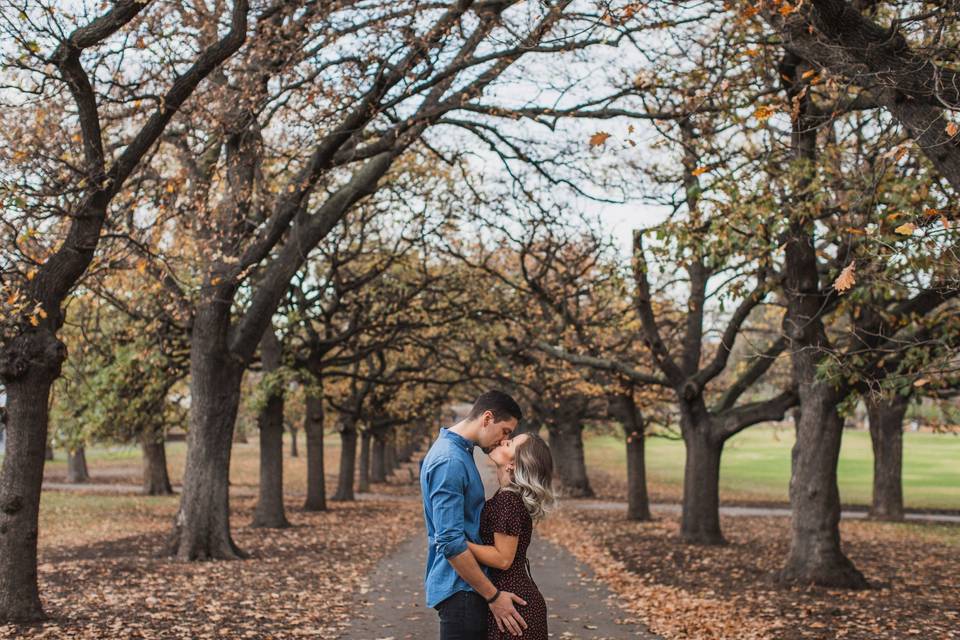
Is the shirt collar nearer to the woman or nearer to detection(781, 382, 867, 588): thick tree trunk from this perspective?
the woman

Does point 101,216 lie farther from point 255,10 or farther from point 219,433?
point 219,433

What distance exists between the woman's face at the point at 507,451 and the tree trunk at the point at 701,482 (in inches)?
547

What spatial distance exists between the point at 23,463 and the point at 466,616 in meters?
6.25

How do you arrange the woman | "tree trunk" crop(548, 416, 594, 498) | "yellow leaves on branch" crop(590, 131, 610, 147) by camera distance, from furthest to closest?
1. "tree trunk" crop(548, 416, 594, 498)
2. "yellow leaves on branch" crop(590, 131, 610, 147)
3. the woman

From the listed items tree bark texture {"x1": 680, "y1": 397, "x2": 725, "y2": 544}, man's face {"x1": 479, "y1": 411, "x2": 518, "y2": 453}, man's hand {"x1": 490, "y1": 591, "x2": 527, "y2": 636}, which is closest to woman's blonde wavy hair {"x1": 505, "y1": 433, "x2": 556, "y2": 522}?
man's face {"x1": 479, "y1": 411, "x2": 518, "y2": 453}

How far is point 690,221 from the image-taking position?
11.7 m

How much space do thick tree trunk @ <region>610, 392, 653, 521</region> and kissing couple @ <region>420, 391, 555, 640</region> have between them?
17.1 metres

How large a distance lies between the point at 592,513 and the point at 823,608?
16.7 metres

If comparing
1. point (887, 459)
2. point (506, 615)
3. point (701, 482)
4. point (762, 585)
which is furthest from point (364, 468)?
point (506, 615)

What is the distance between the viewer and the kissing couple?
13.8ft

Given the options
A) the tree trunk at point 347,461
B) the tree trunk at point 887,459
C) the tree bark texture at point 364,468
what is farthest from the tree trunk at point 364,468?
the tree trunk at point 887,459

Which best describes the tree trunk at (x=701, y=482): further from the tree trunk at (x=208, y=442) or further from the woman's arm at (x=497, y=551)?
the woman's arm at (x=497, y=551)

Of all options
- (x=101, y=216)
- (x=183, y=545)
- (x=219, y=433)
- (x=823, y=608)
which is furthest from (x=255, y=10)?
(x=823, y=608)

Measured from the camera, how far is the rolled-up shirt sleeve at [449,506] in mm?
4137
